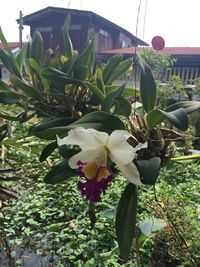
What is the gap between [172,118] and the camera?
1.11ft

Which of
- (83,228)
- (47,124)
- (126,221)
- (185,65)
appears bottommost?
(83,228)

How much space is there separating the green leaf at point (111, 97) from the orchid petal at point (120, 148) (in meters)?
0.07

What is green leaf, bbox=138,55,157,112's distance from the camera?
43cm

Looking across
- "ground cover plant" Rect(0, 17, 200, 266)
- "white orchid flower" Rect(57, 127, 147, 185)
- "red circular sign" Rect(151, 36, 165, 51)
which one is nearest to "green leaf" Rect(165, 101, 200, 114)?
"ground cover plant" Rect(0, 17, 200, 266)

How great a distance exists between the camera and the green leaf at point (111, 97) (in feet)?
1.26

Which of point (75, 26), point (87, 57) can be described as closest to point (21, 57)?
point (87, 57)

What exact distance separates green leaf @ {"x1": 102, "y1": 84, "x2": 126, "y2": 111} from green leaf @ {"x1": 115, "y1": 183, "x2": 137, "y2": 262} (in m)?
0.10

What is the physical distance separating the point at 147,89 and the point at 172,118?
0.34ft

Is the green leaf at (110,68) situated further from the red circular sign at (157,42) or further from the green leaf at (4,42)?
the red circular sign at (157,42)

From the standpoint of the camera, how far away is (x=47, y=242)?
157 cm

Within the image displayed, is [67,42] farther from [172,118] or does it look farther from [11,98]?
[172,118]

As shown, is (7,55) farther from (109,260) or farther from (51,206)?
(51,206)

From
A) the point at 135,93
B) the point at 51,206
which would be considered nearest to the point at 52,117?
the point at 135,93

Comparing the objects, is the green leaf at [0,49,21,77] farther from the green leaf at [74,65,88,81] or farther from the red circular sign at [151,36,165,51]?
the red circular sign at [151,36,165,51]
